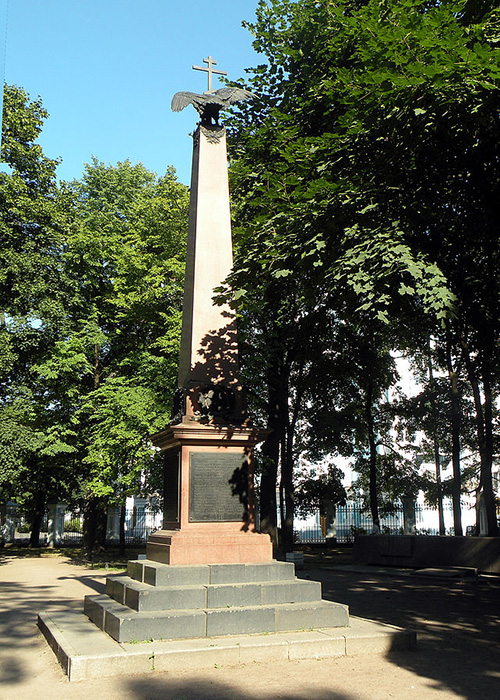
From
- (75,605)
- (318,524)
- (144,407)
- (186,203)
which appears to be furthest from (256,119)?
(318,524)

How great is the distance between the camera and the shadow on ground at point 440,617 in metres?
6.39

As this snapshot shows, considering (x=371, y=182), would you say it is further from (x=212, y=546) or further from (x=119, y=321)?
(x=119, y=321)

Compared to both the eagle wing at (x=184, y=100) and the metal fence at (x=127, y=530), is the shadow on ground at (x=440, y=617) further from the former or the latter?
the metal fence at (x=127, y=530)

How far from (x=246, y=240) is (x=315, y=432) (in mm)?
16272

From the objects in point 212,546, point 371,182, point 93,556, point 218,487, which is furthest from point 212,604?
point 93,556

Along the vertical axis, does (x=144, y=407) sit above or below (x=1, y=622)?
above

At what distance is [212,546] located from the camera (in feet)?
26.7

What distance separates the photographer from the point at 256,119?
1698cm

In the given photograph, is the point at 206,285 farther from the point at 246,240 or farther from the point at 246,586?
the point at 246,586

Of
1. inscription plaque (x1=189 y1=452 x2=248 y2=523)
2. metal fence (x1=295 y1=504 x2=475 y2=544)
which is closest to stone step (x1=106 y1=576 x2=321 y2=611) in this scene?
inscription plaque (x1=189 y1=452 x2=248 y2=523)

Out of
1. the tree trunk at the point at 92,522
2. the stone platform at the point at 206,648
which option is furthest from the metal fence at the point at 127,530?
the stone platform at the point at 206,648

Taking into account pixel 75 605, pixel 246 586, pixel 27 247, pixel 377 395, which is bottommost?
pixel 75 605

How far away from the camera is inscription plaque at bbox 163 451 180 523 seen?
866 cm

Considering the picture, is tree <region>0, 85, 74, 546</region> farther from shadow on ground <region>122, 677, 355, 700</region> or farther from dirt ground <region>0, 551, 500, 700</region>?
shadow on ground <region>122, 677, 355, 700</region>
